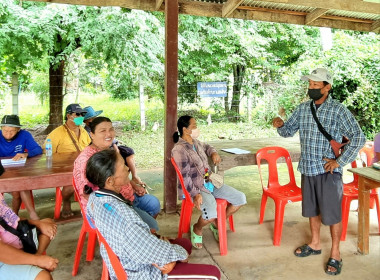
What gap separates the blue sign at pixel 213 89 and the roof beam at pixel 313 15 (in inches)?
80.2

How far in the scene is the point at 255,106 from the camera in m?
8.83

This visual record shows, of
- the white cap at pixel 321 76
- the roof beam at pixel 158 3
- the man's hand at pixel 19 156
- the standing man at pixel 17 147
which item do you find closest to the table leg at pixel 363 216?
the white cap at pixel 321 76

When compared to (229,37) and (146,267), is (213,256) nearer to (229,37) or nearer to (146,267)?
(146,267)

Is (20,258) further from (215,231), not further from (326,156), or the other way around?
(326,156)

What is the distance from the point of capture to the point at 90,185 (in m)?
2.42

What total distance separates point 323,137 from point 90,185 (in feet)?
6.68

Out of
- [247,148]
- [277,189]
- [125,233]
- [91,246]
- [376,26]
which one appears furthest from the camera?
[376,26]

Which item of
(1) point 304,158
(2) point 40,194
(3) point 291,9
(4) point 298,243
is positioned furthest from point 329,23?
(2) point 40,194

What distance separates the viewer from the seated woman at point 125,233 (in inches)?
64.1

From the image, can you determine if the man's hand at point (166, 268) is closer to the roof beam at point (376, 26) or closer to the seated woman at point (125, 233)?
the seated woman at point (125, 233)

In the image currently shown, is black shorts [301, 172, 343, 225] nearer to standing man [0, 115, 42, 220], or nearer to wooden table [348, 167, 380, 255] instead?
wooden table [348, 167, 380, 255]

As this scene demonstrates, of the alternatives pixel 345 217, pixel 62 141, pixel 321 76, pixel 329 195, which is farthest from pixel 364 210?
pixel 62 141

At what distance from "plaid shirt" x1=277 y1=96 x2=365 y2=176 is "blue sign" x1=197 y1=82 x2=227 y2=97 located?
3508 mm

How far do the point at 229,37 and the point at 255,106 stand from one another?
2.18 m
